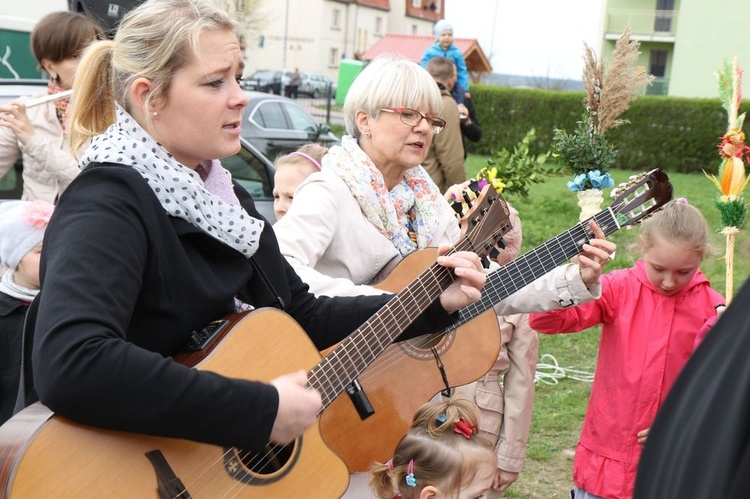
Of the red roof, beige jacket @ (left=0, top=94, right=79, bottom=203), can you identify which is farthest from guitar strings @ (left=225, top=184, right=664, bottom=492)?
the red roof

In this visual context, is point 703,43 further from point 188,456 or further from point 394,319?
point 188,456

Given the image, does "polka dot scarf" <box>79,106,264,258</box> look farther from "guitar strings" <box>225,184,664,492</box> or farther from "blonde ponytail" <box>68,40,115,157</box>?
"guitar strings" <box>225,184,664,492</box>

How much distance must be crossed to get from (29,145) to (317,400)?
2781 millimetres

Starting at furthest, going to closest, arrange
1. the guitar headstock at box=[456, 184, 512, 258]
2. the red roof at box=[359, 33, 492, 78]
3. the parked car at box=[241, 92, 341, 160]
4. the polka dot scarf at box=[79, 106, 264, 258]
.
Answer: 1. the red roof at box=[359, 33, 492, 78]
2. the parked car at box=[241, 92, 341, 160]
3. the guitar headstock at box=[456, 184, 512, 258]
4. the polka dot scarf at box=[79, 106, 264, 258]

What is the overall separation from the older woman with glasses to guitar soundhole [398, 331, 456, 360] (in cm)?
25

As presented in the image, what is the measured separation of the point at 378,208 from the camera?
3.21m

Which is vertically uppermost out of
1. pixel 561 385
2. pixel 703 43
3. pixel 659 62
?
pixel 703 43

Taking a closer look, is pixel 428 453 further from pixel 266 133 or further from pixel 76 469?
pixel 266 133

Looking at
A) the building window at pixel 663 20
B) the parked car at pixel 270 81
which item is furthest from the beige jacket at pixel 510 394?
the building window at pixel 663 20

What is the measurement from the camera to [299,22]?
59.1m

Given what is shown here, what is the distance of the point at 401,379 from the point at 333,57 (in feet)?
197

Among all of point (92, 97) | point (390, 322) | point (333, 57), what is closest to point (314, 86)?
point (333, 57)

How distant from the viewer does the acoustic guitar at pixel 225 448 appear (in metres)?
1.86

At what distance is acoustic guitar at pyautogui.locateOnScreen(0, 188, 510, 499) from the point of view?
186 centimetres
